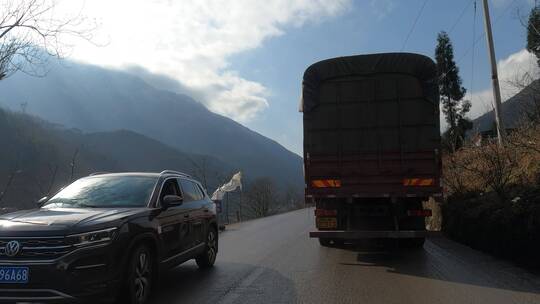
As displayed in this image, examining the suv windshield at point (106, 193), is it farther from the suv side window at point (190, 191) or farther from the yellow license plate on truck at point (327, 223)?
the yellow license plate on truck at point (327, 223)

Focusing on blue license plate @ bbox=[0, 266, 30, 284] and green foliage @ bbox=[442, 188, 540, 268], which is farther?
green foliage @ bbox=[442, 188, 540, 268]

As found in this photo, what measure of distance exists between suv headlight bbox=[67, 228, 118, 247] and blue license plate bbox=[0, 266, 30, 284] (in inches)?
21.0

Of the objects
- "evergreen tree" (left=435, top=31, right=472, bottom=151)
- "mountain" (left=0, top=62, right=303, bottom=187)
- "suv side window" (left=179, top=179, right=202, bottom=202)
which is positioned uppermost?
"mountain" (left=0, top=62, right=303, bottom=187)

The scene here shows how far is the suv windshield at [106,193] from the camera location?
6797 millimetres

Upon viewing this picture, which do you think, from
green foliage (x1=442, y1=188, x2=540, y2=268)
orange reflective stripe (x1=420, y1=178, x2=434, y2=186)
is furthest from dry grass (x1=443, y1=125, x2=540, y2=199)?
orange reflective stripe (x1=420, y1=178, x2=434, y2=186)

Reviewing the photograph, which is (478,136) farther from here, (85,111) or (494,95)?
(85,111)

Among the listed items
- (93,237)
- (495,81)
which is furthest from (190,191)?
(495,81)

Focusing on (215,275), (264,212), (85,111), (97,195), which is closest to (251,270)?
(215,275)

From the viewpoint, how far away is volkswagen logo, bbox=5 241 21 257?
17.2 ft

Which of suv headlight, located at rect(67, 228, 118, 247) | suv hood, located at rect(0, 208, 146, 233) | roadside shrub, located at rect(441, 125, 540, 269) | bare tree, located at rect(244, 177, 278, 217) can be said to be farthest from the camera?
bare tree, located at rect(244, 177, 278, 217)

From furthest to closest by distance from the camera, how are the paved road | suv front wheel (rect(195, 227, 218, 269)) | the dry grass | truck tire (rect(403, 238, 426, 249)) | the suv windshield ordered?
the dry grass < truck tire (rect(403, 238, 426, 249)) < suv front wheel (rect(195, 227, 218, 269)) < the suv windshield < the paved road

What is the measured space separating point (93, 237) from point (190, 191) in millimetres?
3358

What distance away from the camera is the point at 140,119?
17788 centimetres

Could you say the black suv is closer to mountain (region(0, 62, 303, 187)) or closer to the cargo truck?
the cargo truck
